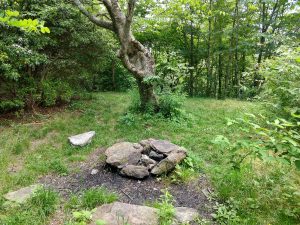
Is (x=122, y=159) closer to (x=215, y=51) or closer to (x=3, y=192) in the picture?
(x=3, y=192)

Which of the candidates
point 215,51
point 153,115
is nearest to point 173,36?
point 215,51

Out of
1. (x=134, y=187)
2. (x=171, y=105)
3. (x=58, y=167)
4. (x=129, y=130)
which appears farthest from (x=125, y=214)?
(x=171, y=105)

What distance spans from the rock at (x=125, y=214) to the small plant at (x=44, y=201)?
545 mm

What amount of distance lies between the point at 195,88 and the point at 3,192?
38.5ft

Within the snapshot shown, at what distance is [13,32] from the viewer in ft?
17.9

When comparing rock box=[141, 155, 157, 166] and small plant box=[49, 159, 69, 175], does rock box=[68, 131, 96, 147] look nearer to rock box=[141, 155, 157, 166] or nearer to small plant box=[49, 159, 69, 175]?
small plant box=[49, 159, 69, 175]

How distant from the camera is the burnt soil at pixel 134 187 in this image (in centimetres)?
295

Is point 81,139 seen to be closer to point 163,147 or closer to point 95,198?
point 163,147

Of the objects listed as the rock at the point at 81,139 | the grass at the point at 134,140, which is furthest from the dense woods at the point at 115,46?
the rock at the point at 81,139

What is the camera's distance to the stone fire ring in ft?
11.5

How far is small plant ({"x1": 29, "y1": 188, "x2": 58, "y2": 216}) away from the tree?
343cm

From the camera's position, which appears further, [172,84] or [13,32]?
[172,84]

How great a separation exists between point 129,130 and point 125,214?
289 centimetres

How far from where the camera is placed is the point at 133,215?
2.50m
